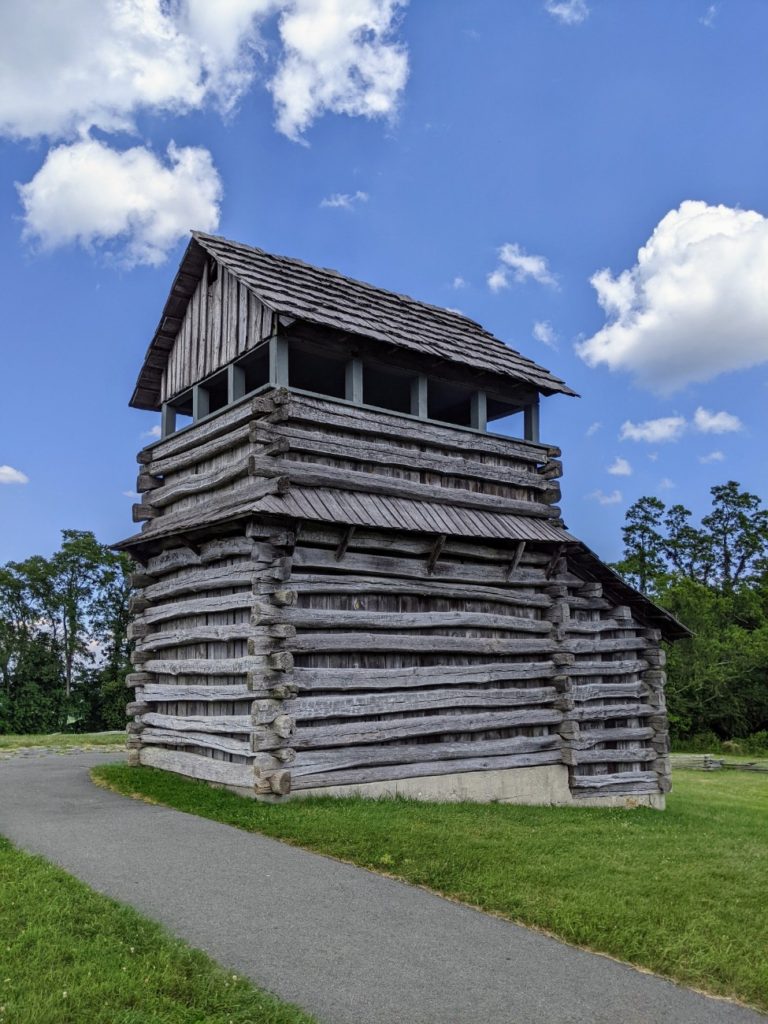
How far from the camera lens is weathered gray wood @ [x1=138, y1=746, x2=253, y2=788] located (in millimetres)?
12305

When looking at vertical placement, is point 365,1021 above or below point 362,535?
below

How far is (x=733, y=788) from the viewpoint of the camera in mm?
25891

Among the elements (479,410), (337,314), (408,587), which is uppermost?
(337,314)

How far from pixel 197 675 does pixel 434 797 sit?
4.27m

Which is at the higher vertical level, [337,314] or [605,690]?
[337,314]

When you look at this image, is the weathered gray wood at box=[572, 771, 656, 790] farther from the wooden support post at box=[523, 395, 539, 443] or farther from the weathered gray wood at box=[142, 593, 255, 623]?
the weathered gray wood at box=[142, 593, 255, 623]

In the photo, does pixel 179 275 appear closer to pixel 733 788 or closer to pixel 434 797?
pixel 434 797

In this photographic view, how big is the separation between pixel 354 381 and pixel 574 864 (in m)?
8.28

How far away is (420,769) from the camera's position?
1351 cm

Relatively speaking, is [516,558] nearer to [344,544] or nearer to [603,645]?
[603,645]

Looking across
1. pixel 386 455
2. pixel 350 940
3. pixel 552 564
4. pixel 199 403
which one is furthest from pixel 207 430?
pixel 350 940

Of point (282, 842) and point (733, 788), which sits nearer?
point (282, 842)

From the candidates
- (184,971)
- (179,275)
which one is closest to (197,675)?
(179,275)

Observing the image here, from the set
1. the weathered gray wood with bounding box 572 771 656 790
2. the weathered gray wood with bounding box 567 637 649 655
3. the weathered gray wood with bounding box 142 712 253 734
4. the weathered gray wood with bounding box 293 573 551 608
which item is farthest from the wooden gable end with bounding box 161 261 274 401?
the weathered gray wood with bounding box 572 771 656 790
